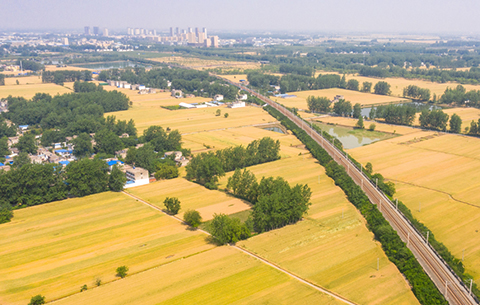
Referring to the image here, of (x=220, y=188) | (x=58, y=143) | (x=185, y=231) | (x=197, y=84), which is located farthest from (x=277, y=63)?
(x=185, y=231)

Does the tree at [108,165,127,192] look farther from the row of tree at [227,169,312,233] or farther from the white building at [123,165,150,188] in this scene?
the row of tree at [227,169,312,233]

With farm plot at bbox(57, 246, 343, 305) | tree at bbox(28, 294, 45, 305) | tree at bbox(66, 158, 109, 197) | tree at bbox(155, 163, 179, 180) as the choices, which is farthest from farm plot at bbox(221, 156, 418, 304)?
tree at bbox(66, 158, 109, 197)

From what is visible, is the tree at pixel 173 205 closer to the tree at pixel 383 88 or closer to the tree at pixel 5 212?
the tree at pixel 5 212

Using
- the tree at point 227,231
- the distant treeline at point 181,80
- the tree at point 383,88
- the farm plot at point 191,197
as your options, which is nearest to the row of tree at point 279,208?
the tree at point 227,231

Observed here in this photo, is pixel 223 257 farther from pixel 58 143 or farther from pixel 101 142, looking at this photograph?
pixel 58 143

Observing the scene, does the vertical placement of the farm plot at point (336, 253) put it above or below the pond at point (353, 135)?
below

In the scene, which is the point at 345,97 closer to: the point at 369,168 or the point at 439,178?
the point at 369,168

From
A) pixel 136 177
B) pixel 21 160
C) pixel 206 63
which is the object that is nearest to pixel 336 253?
pixel 136 177
